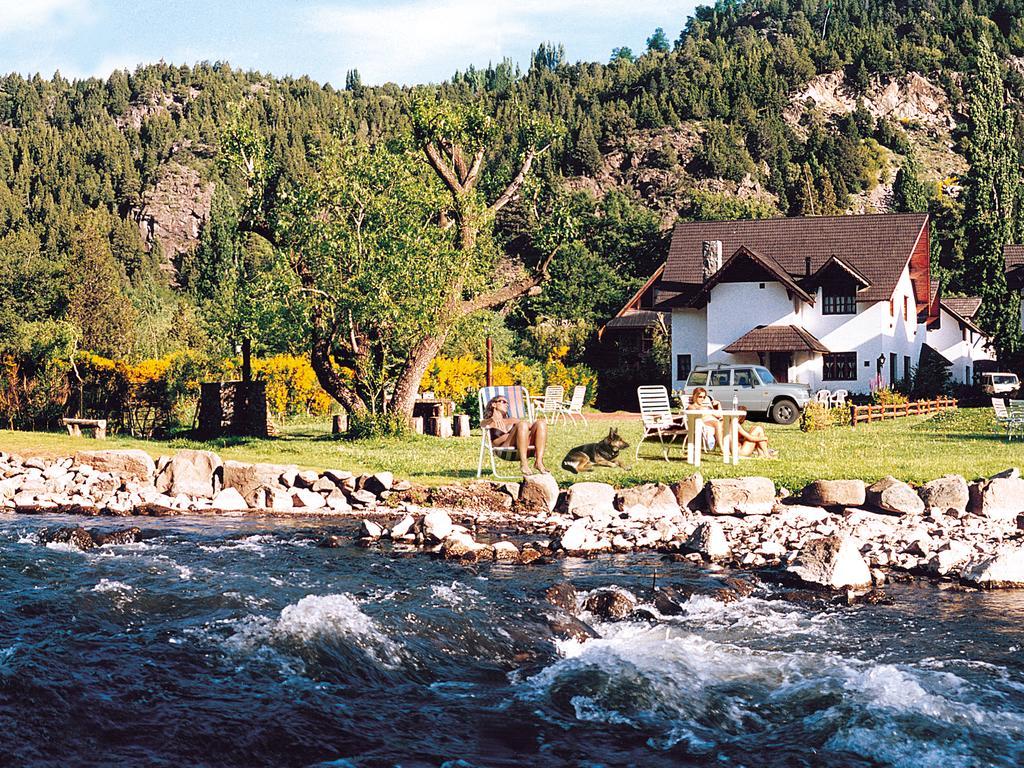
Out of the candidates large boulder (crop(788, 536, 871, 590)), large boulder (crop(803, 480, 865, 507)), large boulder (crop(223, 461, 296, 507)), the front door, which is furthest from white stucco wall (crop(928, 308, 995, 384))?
large boulder (crop(788, 536, 871, 590))

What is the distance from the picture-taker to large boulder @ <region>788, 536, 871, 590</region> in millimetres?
8826

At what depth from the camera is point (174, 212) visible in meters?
119

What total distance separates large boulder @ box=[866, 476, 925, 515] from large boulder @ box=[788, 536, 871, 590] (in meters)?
2.70

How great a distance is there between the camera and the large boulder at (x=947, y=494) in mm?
11594

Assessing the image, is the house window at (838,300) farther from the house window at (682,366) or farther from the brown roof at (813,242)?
the house window at (682,366)

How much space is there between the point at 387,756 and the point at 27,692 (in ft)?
7.72

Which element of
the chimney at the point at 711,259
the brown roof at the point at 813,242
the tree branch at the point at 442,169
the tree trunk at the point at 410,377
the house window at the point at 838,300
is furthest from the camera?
the chimney at the point at 711,259

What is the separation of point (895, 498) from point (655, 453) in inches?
225

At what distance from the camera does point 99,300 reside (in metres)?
51.5

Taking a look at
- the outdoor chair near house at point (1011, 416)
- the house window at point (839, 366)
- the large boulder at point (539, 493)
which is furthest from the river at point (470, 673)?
the house window at point (839, 366)

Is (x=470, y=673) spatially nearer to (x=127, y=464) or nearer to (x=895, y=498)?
(x=895, y=498)

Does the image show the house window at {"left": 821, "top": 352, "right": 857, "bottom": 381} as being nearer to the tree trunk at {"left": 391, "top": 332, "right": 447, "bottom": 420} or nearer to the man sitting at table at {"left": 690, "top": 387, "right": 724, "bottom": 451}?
the tree trunk at {"left": 391, "top": 332, "right": 447, "bottom": 420}

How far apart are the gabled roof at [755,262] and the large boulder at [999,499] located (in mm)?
23729

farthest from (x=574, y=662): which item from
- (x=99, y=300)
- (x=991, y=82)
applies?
(x=99, y=300)
